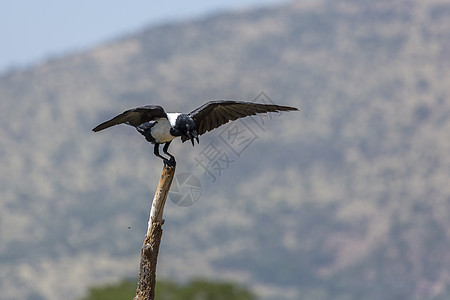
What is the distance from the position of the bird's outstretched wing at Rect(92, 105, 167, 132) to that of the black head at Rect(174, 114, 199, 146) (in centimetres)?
25

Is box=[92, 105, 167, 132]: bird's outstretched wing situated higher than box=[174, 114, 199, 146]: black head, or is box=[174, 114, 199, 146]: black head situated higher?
box=[92, 105, 167, 132]: bird's outstretched wing

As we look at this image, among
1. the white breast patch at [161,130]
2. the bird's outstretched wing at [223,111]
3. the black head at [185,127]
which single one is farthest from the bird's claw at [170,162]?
the bird's outstretched wing at [223,111]

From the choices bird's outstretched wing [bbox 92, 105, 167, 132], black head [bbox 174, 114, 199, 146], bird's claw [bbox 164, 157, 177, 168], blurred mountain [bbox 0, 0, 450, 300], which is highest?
blurred mountain [bbox 0, 0, 450, 300]

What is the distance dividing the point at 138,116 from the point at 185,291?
61511mm

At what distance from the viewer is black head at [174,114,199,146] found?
12125 mm

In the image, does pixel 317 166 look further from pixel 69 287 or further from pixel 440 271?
pixel 69 287

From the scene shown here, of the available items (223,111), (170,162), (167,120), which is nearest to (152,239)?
(170,162)

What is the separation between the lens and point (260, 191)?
168500 mm

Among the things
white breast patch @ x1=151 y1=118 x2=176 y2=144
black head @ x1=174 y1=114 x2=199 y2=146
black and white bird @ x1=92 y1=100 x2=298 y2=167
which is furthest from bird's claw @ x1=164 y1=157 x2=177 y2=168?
black head @ x1=174 y1=114 x2=199 y2=146

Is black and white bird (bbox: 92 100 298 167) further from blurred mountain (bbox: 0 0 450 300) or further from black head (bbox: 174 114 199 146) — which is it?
blurred mountain (bbox: 0 0 450 300)

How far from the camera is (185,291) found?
7269 cm

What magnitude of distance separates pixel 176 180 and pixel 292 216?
489 feet

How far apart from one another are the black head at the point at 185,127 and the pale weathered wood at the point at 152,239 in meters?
0.82

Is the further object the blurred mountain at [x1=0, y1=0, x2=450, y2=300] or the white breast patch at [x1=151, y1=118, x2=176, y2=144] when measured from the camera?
the blurred mountain at [x1=0, y1=0, x2=450, y2=300]
